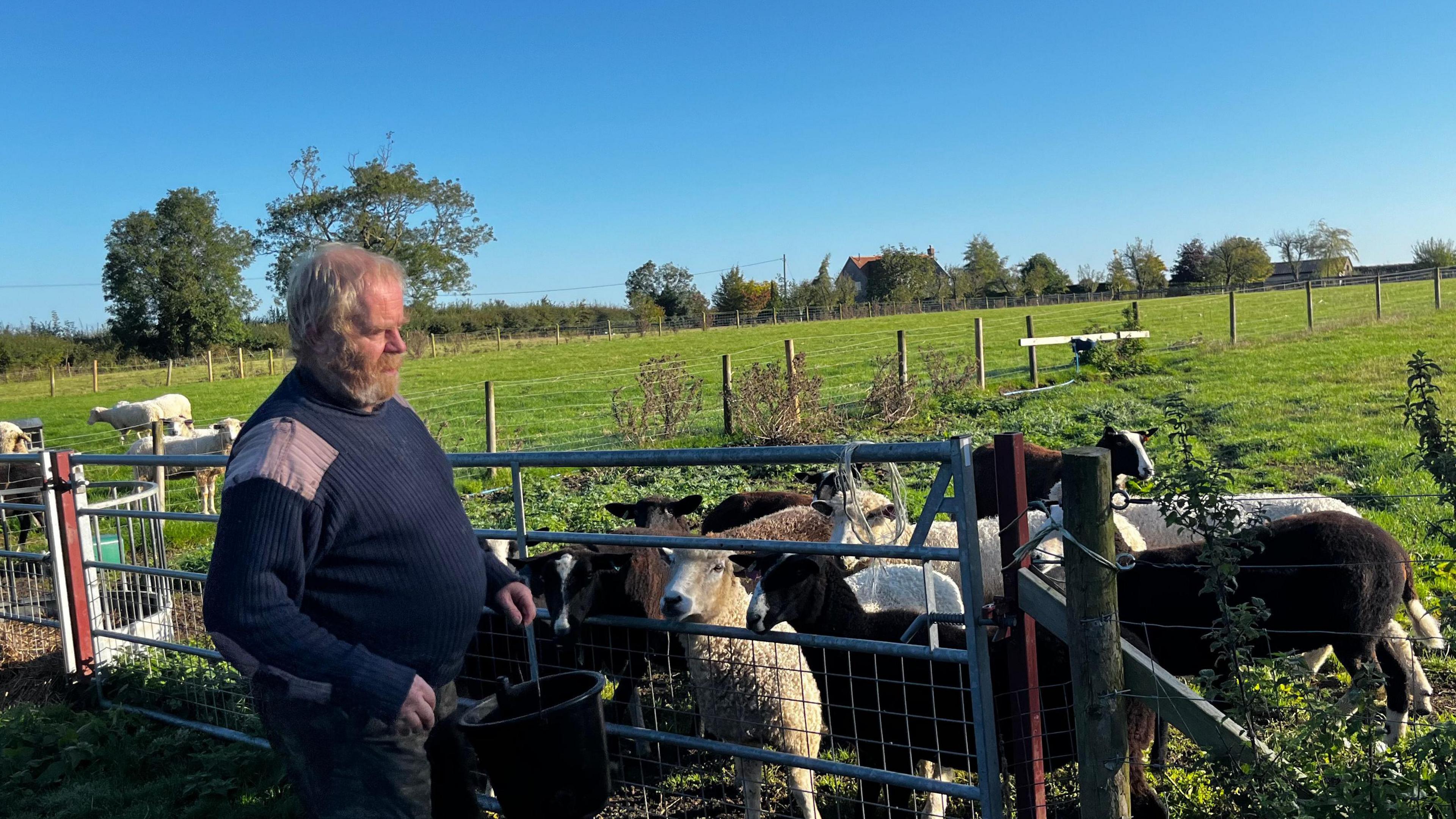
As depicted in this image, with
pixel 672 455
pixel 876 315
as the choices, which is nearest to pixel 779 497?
pixel 672 455

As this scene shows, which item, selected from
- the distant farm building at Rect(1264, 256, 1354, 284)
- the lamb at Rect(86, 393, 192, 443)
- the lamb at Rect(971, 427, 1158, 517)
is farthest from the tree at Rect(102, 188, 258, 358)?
the distant farm building at Rect(1264, 256, 1354, 284)

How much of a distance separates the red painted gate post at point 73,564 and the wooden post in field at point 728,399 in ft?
32.9

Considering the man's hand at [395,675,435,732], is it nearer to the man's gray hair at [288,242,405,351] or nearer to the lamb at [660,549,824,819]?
the man's gray hair at [288,242,405,351]

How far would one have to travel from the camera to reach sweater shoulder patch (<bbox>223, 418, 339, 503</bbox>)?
2172mm

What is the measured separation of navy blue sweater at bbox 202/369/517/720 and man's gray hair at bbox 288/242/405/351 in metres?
0.15

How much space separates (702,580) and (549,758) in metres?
1.92

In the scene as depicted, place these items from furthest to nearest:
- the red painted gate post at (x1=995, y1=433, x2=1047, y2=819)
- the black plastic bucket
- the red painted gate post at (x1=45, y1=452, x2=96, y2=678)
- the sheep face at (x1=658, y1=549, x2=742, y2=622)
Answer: the red painted gate post at (x1=45, y1=452, x2=96, y2=678) → the sheep face at (x1=658, y1=549, x2=742, y2=622) → the red painted gate post at (x1=995, y1=433, x2=1047, y2=819) → the black plastic bucket

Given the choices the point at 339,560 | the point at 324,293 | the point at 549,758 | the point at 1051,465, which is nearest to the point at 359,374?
the point at 324,293

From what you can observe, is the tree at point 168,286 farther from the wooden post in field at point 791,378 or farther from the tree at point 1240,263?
the tree at point 1240,263

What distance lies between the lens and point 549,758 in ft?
8.50

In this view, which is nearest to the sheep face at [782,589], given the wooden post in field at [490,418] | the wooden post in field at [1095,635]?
the wooden post in field at [1095,635]

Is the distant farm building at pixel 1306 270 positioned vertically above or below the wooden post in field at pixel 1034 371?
above

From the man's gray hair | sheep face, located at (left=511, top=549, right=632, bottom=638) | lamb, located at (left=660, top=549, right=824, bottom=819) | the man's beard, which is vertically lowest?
lamb, located at (left=660, top=549, right=824, bottom=819)

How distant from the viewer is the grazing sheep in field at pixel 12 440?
47.5 ft
